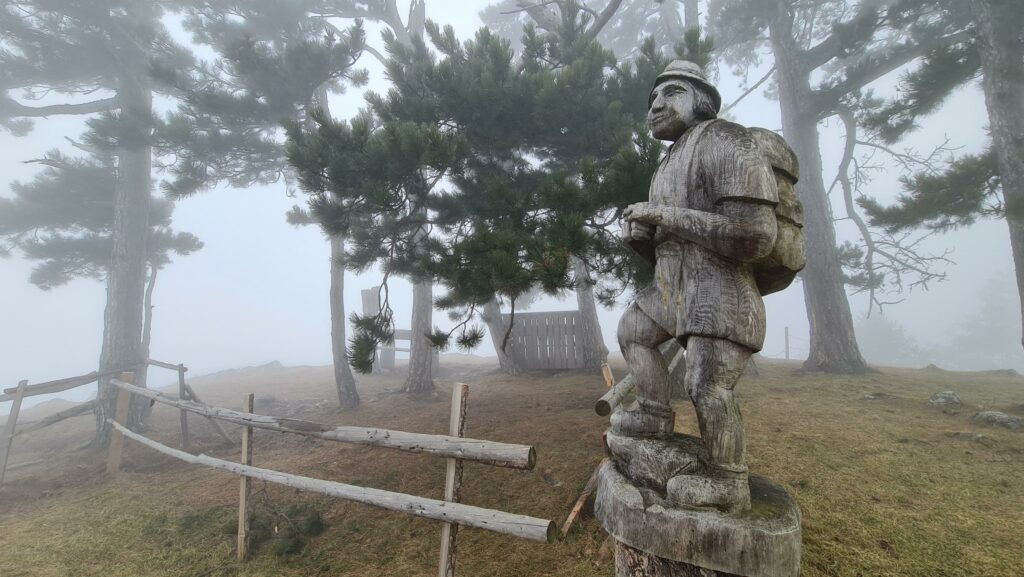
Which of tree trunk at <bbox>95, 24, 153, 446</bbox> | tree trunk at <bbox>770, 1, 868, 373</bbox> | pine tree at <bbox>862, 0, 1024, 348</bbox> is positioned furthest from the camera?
tree trunk at <bbox>95, 24, 153, 446</bbox>

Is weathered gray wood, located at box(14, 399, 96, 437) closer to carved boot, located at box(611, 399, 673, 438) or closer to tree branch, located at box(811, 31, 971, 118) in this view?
carved boot, located at box(611, 399, 673, 438)

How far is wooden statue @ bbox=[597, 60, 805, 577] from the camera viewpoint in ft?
5.63

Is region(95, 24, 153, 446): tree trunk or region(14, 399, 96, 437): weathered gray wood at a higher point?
region(95, 24, 153, 446): tree trunk

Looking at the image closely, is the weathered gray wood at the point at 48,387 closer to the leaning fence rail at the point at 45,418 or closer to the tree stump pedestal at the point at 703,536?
the leaning fence rail at the point at 45,418

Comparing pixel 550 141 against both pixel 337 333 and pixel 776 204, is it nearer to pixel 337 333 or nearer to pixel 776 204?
pixel 776 204

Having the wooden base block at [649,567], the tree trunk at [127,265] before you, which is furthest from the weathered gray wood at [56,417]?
the wooden base block at [649,567]

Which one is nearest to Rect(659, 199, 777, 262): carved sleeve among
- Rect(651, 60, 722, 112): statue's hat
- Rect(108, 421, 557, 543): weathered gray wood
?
Rect(651, 60, 722, 112): statue's hat

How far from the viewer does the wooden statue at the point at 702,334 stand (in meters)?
1.72

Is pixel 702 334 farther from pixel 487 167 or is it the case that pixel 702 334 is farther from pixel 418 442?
pixel 487 167

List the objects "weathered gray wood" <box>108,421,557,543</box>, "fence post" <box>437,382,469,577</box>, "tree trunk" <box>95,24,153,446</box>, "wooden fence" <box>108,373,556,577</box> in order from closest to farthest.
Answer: "weathered gray wood" <box>108,421,557,543</box>
"wooden fence" <box>108,373,556,577</box>
"fence post" <box>437,382,469,577</box>
"tree trunk" <box>95,24,153,446</box>

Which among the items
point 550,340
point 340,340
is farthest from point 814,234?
point 340,340

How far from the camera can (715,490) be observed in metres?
1.77

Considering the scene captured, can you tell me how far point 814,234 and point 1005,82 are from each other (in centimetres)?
379

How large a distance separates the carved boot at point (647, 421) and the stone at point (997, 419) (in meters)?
5.22
